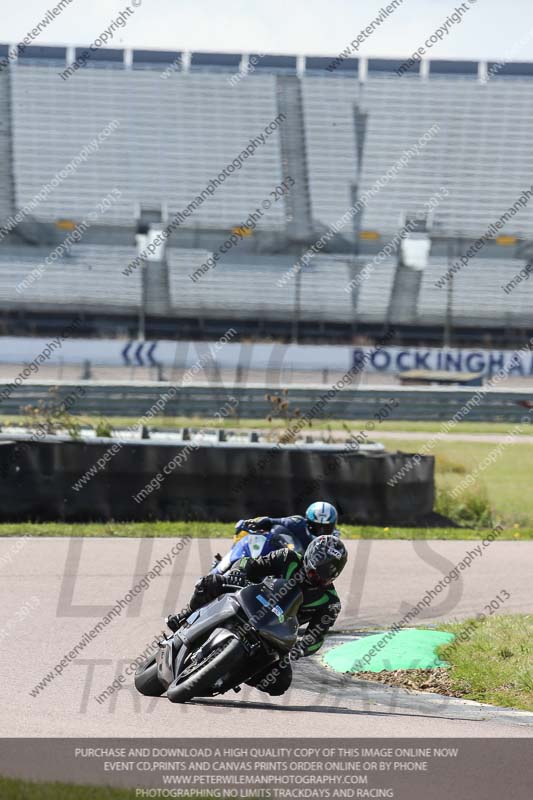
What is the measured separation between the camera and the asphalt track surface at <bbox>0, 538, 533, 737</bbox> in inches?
266

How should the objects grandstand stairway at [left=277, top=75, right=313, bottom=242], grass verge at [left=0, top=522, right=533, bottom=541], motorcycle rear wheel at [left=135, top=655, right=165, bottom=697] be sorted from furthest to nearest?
grandstand stairway at [left=277, top=75, right=313, bottom=242] → grass verge at [left=0, top=522, right=533, bottom=541] → motorcycle rear wheel at [left=135, top=655, right=165, bottom=697]

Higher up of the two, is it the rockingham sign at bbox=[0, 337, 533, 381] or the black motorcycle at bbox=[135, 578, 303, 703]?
the black motorcycle at bbox=[135, 578, 303, 703]

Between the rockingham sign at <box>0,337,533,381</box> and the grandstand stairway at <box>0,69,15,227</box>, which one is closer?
the rockingham sign at <box>0,337,533,381</box>

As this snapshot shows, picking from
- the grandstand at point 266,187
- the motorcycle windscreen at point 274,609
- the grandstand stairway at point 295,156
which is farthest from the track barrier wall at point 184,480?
the grandstand stairway at point 295,156

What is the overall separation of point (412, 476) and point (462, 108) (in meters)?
A: 36.5

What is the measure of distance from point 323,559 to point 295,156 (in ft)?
139

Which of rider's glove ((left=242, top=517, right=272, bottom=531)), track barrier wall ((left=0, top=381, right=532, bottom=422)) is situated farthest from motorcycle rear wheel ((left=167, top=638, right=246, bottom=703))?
track barrier wall ((left=0, top=381, right=532, bottom=422))

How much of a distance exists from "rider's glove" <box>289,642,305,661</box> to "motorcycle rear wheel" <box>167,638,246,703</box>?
666mm

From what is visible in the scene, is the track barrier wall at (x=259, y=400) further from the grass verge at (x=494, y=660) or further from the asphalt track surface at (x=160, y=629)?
the grass verge at (x=494, y=660)

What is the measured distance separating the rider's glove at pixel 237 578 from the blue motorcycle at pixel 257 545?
194 millimetres

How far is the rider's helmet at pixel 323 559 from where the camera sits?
286 inches

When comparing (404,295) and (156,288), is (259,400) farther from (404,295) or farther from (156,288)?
(404,295)

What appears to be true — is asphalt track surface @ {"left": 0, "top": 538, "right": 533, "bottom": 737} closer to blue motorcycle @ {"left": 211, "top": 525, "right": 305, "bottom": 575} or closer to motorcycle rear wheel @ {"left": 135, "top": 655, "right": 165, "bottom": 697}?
motorcycle rear wheel @ {"left": 135, "top": 655, "right": 165, "bottom": 697}

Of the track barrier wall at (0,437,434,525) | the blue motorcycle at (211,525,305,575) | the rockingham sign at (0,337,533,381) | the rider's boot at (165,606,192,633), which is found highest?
the blue motorcycle at (211,525,305,575)
